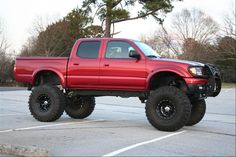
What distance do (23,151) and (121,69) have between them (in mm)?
3785

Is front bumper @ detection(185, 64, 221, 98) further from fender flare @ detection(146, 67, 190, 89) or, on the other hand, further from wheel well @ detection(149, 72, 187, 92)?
wheel well @ detection(149, 72, 187, 92)

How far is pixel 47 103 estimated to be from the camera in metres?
11.8

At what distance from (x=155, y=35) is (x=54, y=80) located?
5586 cm

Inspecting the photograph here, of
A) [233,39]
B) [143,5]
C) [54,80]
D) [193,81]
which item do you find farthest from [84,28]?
[193,81]

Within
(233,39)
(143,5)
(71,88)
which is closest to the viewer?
(71,88)

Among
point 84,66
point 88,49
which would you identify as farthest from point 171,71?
point 88,49

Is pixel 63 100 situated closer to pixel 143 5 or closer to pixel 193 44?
pixel 143 5

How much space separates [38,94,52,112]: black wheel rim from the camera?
38.5ft

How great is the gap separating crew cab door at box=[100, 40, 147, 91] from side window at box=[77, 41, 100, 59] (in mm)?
268

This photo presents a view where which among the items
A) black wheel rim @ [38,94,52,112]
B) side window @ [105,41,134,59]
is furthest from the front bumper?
black wheel rim @ [38,94,52,112]

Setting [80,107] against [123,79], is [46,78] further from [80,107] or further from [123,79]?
[123,79]

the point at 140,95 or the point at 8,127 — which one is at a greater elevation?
the point at 140,95

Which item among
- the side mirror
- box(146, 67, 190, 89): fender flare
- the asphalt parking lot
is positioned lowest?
the asphalt parking lot

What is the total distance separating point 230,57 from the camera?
62.2 m
